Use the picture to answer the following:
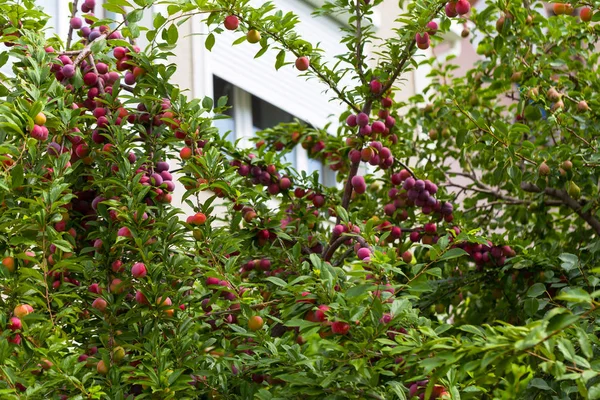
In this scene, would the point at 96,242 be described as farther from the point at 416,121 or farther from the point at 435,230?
the point at 416,121

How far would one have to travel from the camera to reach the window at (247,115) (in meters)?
6.40

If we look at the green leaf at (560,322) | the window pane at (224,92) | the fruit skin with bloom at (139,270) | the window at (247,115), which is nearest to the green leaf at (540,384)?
the green leaf at (560,322)

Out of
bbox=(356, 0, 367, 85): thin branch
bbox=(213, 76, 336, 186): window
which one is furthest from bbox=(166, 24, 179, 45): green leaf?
bbox=(213, 76, 336, 186): window

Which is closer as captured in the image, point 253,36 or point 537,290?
point 537,290

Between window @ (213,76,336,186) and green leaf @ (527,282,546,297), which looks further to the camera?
window @ (213,76,336,186)

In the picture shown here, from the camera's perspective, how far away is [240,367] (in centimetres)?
267

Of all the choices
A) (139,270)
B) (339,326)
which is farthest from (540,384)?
(139,270)

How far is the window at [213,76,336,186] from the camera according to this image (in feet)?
21.0

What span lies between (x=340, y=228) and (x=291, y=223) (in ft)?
1.57

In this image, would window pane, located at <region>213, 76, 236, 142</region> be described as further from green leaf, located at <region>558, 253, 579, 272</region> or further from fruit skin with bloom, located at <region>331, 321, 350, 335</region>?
fruit skin with bloom, located at <region>331, 321, 350, 335</region>

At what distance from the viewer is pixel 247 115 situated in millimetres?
6543

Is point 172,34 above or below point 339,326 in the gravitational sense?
above

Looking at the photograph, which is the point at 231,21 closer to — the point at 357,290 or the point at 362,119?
the point at 362,119

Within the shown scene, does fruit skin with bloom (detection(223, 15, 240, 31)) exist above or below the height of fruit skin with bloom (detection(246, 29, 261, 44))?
above
